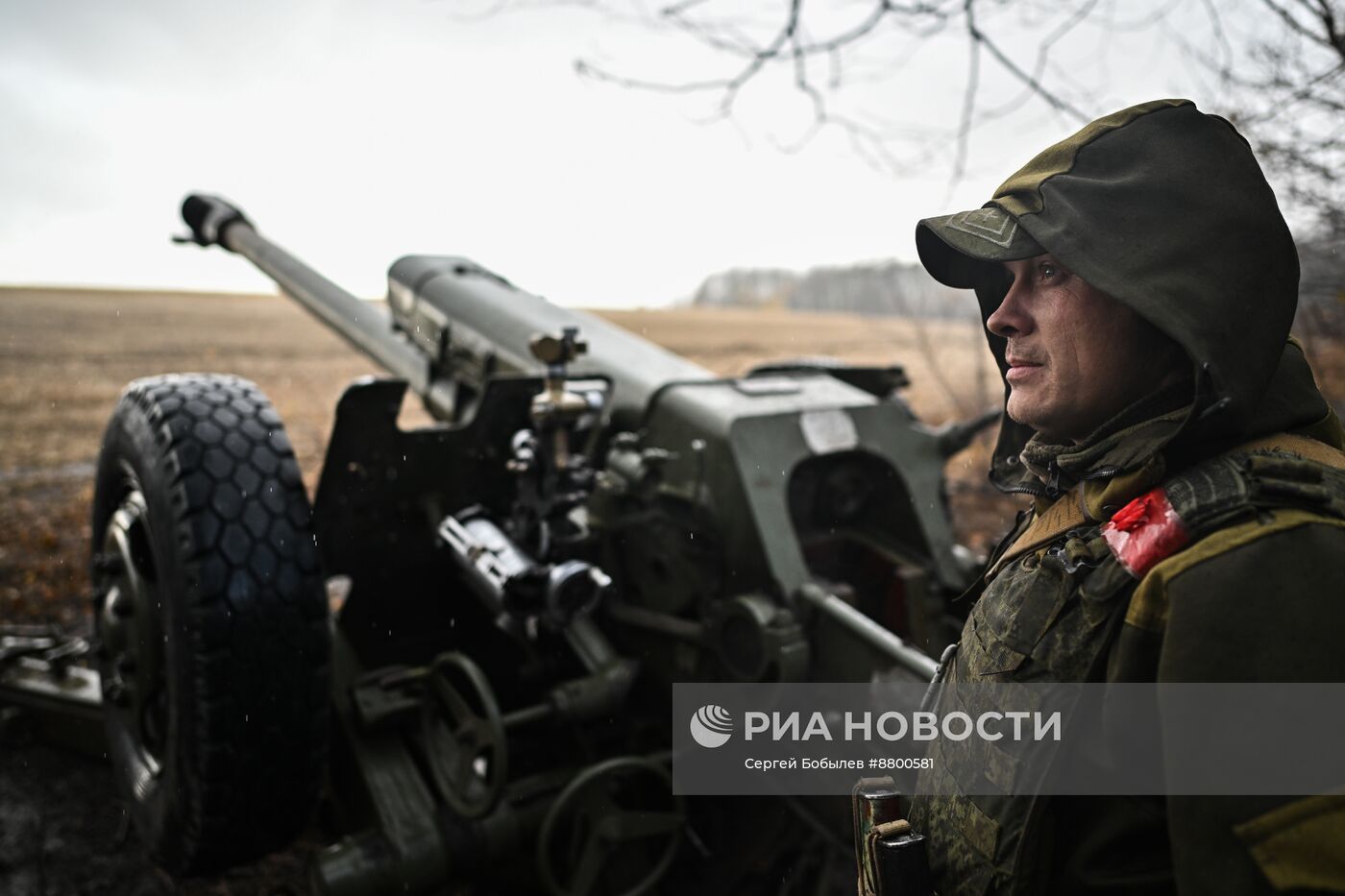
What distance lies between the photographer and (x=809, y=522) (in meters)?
3.16

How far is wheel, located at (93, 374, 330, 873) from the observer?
7.60 feet

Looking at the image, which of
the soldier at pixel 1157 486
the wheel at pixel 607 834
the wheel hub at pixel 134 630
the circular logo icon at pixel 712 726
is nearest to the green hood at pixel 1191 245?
the soldier at pixel 1157 486

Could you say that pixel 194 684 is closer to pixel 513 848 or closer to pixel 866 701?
pixel 513 848

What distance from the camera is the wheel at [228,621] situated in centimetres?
232

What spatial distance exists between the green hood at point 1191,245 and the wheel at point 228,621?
200cm

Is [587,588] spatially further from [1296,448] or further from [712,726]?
[1296,448]

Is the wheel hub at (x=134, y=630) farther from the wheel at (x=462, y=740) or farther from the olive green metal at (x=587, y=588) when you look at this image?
the wheel at (x=462, y=740)

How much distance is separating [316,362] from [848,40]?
20418 millimetres

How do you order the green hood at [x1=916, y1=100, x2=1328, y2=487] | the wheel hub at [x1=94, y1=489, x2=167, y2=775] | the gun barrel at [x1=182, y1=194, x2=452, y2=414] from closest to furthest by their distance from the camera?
the green hood at [x1=916, y1=100, x2=1328, y2=487], the wheel hub at [x1=94, y1=489, x2=167, y2=775], the gun barrel at [x1=182, y1=194, x2=452, y2=414]

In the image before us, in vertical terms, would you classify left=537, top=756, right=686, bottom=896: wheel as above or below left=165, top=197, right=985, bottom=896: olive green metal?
below

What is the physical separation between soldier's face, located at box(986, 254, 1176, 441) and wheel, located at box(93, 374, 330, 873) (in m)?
1.94

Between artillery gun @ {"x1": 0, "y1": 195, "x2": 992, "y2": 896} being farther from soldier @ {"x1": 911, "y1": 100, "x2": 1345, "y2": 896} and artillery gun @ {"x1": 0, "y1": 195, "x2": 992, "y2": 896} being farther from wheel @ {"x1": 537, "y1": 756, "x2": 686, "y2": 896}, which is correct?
soldier @ {"x1": 911, "y1": 100, "x2": 1345, "y2": 896}

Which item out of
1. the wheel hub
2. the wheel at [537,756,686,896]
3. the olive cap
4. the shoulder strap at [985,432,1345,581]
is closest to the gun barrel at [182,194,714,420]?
the wheel at [537,756,686,896]

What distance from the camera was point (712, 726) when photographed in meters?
2.62
